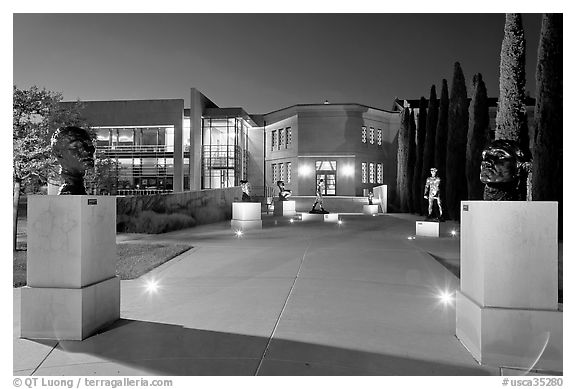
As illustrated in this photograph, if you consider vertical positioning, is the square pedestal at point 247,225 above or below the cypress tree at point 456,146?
below

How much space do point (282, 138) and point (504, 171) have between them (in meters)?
32.5

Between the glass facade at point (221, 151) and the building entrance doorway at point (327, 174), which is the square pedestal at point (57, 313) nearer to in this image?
the glass facade at point (221, 151)

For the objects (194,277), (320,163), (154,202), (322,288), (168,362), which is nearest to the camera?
(168,362)

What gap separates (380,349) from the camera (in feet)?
12.8

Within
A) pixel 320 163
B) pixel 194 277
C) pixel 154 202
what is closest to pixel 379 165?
pixel 320 163

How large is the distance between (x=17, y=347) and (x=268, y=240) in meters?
8.52

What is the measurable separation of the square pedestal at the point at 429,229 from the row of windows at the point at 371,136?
803 inches

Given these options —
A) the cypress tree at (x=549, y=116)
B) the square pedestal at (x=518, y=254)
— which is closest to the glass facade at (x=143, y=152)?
the cypress tree at (x=549, y=116)

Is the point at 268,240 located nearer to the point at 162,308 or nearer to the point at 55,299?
the point at 162,308

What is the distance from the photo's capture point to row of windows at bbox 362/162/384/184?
33.9 meters

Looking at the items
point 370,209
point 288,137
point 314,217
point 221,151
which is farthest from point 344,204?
point 221,151

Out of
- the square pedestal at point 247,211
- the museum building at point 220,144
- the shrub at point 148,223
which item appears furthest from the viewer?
the museum building at point 220,144

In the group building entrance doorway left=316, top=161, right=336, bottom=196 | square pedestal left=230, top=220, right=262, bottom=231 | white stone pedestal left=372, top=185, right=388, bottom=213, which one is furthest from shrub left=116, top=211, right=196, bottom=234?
building entrance doorway left=316, top=161, right=336, bottom=196

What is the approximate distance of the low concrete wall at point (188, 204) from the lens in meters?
15.3
